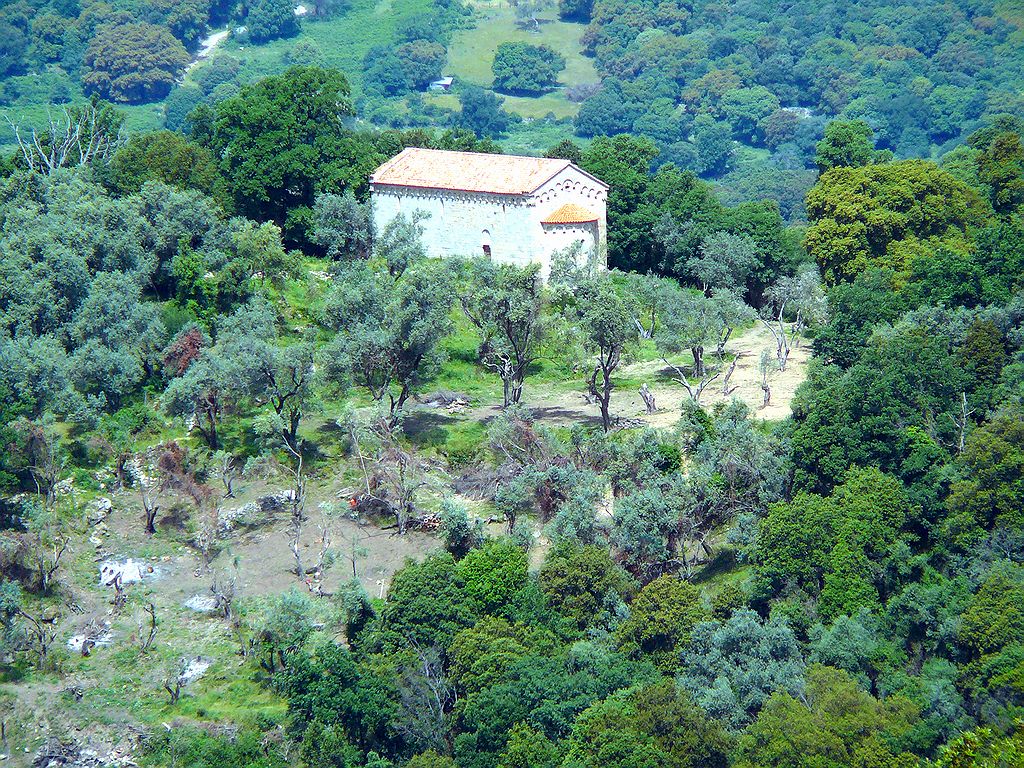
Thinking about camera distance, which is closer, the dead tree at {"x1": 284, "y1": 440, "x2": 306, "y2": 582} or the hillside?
the hillside

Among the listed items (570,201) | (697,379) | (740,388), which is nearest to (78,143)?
(570,201)

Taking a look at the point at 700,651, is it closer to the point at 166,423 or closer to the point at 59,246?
the point at 166,423

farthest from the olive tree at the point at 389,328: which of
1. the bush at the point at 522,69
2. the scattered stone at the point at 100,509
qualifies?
the bush at the point at 522,69

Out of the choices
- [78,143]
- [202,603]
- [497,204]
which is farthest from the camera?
[78,143]

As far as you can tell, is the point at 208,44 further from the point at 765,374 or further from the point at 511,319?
the point at 765,374

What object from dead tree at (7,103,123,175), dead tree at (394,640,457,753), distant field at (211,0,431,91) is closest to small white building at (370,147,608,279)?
dead tree at (7,103,123,175)

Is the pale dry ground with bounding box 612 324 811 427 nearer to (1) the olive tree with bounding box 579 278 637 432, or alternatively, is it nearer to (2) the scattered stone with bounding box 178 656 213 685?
(1) the olive tree with bounding box 579 278 637 432
